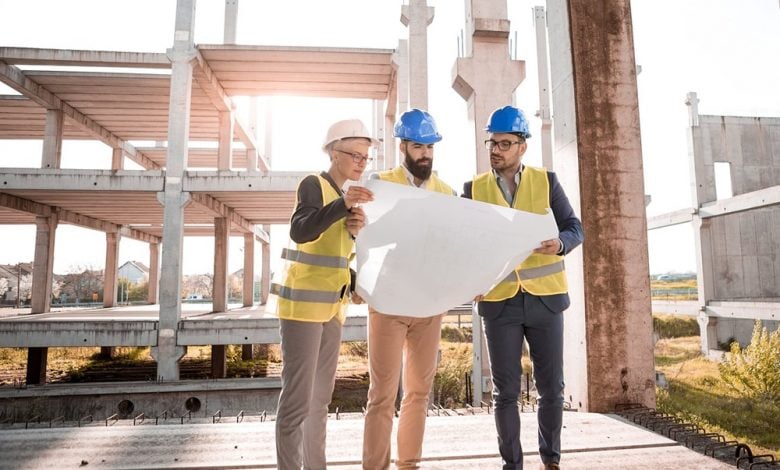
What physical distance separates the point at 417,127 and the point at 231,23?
14435 millimetres

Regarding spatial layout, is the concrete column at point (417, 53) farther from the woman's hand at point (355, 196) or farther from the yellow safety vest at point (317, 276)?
the woman's hand at point (355, 196)

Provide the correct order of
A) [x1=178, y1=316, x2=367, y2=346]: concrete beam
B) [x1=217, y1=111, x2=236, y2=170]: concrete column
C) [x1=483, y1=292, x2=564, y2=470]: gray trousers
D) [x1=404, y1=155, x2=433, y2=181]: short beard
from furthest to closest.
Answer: [x1=217, y1=111, x2=236, y2=170]: concrete column < [x1=178, y1=316, x2=367, y2=346]: concrete beam < [x1=404, y1=155, x2=433, y2=181]: short beard < [x1=483, y1=292, x2=564, y2=470]: gray trousers

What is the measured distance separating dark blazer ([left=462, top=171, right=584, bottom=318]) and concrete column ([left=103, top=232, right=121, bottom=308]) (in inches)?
882

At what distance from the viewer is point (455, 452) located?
253cm

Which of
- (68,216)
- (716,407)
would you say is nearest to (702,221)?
(716,407)

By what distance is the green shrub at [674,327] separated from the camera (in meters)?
22.2

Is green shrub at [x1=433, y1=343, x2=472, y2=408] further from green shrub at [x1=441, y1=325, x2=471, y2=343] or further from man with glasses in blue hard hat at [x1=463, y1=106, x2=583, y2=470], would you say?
man with glasses in blue hard hat at [x1=463, y1=106, x2=583, y2=470]

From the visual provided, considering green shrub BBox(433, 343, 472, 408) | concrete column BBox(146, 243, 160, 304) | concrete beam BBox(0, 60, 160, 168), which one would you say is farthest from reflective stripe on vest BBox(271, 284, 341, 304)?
concrete column BBox(146, 243, 160, 304)

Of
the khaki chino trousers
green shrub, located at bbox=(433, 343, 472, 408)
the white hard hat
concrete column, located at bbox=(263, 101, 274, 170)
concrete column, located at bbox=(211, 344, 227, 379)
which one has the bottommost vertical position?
green shrub, located at bbox=(433, 343, 472, 408)

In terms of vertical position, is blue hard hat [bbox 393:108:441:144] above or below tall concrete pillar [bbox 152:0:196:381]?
below

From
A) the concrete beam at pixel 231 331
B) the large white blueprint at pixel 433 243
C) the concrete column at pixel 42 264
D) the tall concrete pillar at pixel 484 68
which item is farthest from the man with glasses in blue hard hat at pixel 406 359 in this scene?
the concrete column at pixel 42 264

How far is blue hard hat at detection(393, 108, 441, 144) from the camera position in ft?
6.97

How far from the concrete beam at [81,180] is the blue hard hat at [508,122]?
12.2m

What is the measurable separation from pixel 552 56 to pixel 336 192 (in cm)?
293
